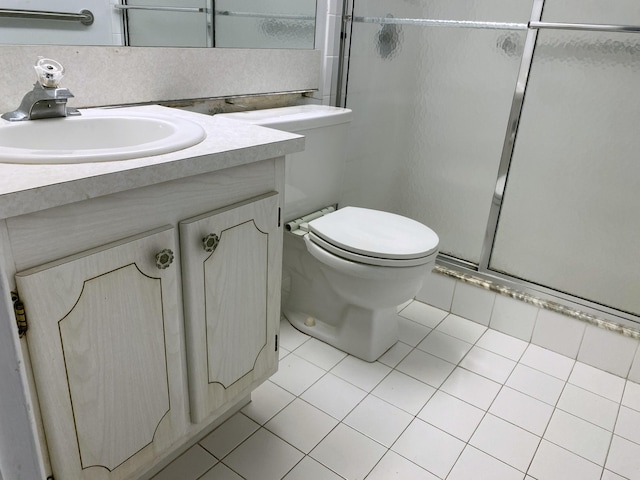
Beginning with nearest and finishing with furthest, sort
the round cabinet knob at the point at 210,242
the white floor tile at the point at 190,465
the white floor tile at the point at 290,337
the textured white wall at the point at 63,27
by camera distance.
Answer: the round cabinet knob at the point at 210,242 → the textured white wall at the point at 63,27 → the white floor tile at the point at 190,465 → the white floor tile at the point at 290,337

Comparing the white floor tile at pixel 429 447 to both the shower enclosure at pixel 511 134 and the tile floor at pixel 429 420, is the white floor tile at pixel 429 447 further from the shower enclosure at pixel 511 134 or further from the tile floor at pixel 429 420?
the shower enclosure at pixel 511 134

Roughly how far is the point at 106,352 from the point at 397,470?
0.78m

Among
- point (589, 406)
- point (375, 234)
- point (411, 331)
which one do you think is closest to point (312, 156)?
point (375, 234)

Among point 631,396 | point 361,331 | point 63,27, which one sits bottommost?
point 631,396

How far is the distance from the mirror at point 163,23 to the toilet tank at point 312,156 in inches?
10.2

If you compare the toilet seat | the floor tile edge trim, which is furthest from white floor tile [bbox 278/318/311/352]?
the floor tile edge trim

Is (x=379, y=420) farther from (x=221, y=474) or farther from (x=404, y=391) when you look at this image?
(x=221, y=474)

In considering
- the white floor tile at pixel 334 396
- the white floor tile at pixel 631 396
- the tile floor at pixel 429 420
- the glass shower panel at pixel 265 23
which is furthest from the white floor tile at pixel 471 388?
the glass shower panel at pixel 265 23

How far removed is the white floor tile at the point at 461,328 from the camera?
1.85m

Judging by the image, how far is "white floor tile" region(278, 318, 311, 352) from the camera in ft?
5.68

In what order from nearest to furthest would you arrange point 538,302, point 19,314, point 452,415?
point 19,314 → point 452,415 → point 538,302

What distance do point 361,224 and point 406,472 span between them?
2.40 ft

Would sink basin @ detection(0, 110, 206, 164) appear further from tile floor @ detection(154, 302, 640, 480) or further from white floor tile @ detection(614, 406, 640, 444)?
white floor tile @ detection(614, 406, 640, 444)

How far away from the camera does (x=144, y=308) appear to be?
0.90 metres
